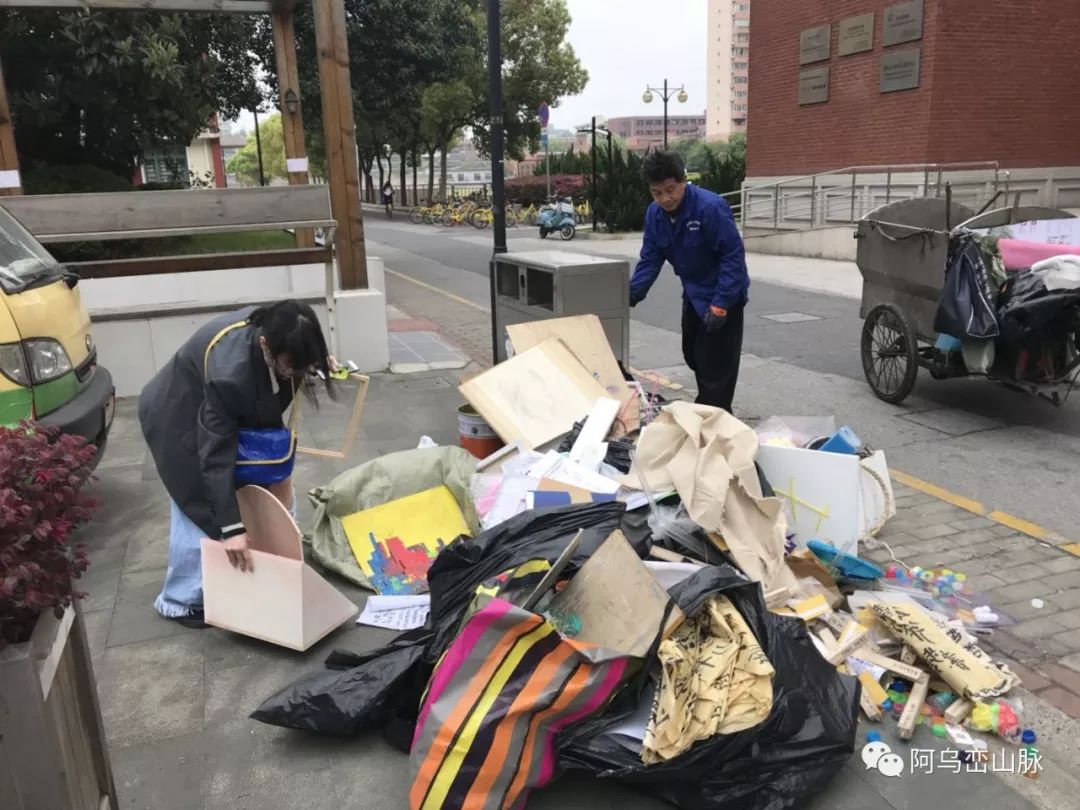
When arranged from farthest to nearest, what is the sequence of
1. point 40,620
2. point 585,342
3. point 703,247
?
point 585,342 < point 703,247 < point 40,620

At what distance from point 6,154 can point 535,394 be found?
5331 mm

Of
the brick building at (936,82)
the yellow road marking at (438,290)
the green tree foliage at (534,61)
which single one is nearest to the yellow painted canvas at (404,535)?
the yellow road marking at (438,290)

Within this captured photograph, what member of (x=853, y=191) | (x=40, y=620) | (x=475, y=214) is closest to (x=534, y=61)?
(x=475, y=214)

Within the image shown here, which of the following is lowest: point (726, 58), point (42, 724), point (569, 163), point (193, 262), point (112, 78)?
point (42, 724)

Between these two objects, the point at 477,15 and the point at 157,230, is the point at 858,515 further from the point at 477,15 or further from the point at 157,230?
the point at 477,15

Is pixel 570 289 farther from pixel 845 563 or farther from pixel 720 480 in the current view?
pixel 845 563

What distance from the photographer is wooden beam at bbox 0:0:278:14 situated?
751cm

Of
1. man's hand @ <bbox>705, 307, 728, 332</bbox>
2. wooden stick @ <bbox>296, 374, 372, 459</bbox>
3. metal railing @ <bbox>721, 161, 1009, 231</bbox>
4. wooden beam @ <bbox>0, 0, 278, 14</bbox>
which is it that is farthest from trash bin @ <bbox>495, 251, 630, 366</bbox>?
metal railing @ <bbox>721, 161, 1009, 231</bbox>

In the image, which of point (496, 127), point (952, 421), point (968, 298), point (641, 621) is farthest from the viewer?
point (496, 127)

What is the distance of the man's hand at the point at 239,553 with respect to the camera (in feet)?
10.4

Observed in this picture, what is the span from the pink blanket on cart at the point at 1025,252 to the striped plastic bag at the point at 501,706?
4.63 metres

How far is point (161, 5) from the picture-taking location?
788 centimetres

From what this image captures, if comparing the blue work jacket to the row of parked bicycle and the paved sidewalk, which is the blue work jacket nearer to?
the paved sidewalk

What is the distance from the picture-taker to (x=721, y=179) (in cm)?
2275
